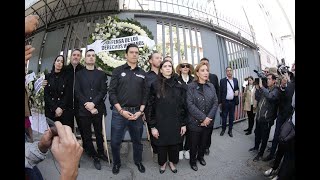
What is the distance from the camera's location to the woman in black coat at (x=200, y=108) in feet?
3.75

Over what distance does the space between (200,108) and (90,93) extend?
44cm

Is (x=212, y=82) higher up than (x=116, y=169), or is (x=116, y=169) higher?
(x=212, y=82)

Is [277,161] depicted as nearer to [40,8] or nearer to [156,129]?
[156,129]

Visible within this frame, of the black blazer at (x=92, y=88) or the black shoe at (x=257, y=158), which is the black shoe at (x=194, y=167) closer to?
the black shoe at (x=257, y=158)

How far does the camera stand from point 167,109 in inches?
44.2

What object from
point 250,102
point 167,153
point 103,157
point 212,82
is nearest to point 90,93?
point 103,157

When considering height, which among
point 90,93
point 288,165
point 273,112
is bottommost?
point 288,165

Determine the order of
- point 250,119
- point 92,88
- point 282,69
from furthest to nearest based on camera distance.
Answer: point 250,119 < point 282,69 < point 92,88

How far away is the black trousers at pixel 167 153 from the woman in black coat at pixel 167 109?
0.05 feet

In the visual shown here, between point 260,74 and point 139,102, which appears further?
point 260,74

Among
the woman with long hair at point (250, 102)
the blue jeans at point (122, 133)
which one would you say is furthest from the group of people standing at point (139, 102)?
the woman with long hair at point (250, 102)

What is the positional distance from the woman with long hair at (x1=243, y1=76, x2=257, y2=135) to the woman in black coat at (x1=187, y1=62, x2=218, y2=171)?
0.17m

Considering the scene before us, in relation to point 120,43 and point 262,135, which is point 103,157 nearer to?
point 120,43
